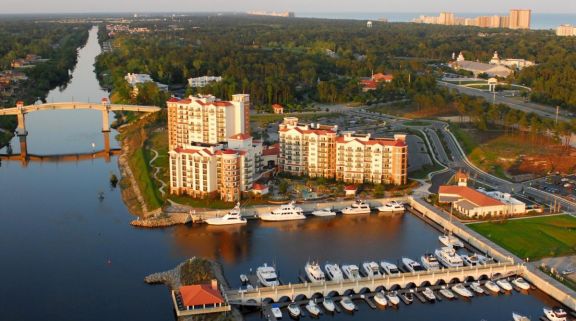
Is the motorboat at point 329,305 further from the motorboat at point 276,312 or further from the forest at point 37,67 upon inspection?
the forest at point 37,67

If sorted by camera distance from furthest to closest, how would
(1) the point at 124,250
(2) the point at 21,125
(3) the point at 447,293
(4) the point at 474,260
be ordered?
(2) the point at 21,125
(1) the point at 124,250
(4) the point at 474,260
(3) the point at 447,293

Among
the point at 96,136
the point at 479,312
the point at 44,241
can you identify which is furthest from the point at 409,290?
the point at 96,136

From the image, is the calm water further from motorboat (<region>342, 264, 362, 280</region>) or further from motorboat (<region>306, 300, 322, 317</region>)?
motorboat (<region>342, 264, 362, 280</region>)

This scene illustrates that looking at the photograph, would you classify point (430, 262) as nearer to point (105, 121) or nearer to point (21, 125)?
point (105, 121)

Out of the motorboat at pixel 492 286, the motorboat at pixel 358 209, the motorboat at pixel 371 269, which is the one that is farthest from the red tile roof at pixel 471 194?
the motorboat at pixel 371 269

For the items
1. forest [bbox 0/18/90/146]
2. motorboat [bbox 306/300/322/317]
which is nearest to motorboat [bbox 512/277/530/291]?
motorboat [bbox 306/300/322/317]

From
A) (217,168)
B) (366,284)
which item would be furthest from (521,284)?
(217,168)
